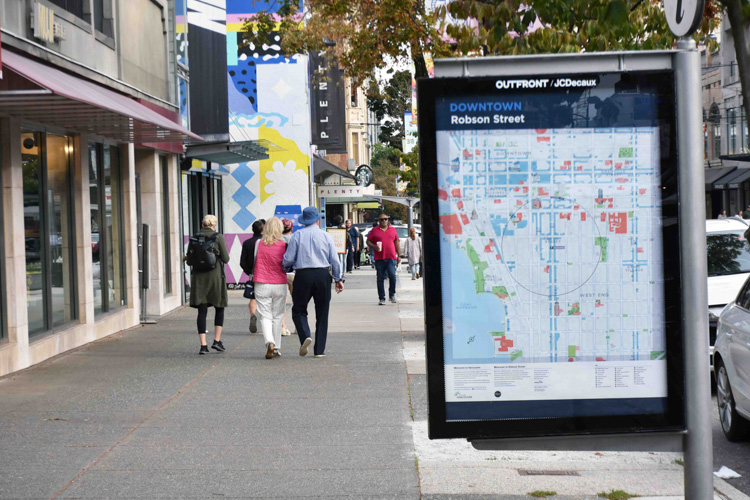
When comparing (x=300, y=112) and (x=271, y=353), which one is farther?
(x=300, y=112)

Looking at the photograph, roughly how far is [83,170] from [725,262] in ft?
28.4

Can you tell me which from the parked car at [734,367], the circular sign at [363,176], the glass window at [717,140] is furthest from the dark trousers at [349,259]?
the glass window at [717,140]

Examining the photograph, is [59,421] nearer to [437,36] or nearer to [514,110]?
[514,110]

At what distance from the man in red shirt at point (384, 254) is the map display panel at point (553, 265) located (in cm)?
1649

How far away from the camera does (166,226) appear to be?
19.3m

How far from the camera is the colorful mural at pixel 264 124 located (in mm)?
25750

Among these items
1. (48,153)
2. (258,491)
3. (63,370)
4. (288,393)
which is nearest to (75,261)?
(48,153)

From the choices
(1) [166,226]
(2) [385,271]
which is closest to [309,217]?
(1) [166,226]

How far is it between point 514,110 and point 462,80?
27cm

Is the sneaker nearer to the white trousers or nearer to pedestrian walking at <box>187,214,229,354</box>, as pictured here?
the white trousers

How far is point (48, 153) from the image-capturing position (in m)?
12.8

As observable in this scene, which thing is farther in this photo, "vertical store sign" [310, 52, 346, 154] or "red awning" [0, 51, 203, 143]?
"vertical store sign" [310, 52, 346, 154]

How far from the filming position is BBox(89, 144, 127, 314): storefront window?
584 inches

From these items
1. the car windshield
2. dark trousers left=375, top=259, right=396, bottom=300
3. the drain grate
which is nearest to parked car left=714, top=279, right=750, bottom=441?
the drain grate
